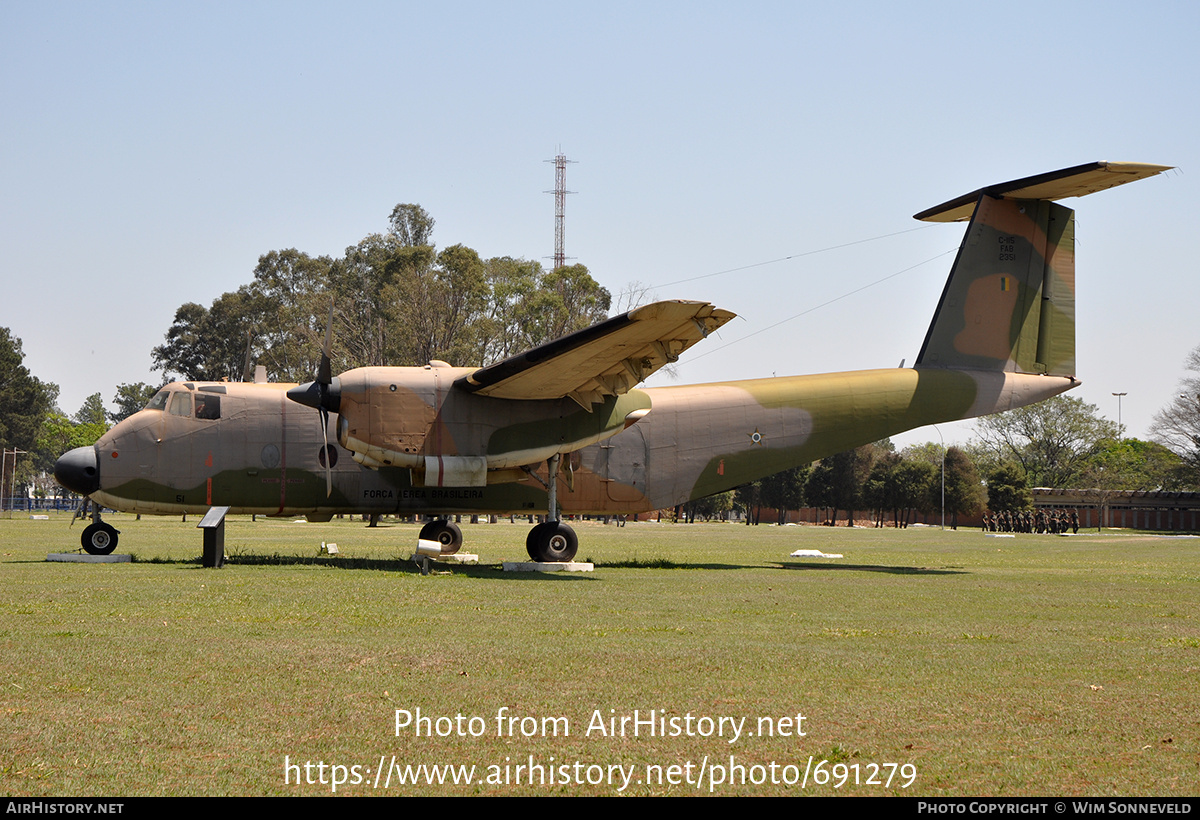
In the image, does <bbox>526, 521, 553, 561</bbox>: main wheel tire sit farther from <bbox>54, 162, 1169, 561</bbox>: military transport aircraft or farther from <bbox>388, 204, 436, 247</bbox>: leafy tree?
<bbox>388, 204, 436, 247</bbox>: leafy tree

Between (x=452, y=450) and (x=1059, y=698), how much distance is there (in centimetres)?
1337

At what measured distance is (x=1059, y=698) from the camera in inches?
309

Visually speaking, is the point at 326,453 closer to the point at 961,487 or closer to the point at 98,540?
the point at 98,540

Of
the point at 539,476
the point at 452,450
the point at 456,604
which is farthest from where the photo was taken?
the point at 539,476

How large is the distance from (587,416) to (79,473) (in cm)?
977

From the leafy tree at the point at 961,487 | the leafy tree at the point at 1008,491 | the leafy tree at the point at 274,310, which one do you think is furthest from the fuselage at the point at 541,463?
the leafy tree at the point at 961,487

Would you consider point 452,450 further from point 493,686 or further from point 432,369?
point 493,686

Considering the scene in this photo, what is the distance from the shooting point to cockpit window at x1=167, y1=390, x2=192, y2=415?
65.9 feet

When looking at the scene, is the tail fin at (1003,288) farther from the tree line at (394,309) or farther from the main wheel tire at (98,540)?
the tree line at (394,309)

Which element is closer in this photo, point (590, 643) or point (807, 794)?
point (807, 794)

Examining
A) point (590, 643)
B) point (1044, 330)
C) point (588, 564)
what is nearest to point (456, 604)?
point (590, 643)

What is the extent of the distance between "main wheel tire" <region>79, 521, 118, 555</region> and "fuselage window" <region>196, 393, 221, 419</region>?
9.03 ft

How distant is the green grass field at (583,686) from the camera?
5809 mm

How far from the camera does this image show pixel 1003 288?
23469mm
